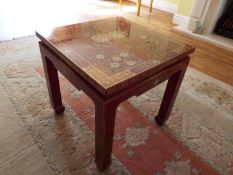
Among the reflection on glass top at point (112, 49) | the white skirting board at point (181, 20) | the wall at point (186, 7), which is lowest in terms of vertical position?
the white skirting board at point (181, 20)

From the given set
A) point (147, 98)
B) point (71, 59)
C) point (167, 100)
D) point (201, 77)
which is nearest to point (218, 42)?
point (201, 77)

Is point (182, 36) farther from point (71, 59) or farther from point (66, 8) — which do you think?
point (71, 59)

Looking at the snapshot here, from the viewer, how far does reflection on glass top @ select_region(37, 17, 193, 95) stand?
0.73 m

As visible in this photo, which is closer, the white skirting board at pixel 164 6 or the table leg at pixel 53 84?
the table leg at pixel 53 84

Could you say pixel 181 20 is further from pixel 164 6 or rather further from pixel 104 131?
pixel 104 131

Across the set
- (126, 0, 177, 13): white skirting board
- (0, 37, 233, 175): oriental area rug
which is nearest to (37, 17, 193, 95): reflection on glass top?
(0, 37, 233, 175): oriental area rug

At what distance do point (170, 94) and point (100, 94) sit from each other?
0.54 m

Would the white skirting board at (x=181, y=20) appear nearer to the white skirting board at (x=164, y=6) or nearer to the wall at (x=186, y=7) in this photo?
the wall at (x=186, y=7)

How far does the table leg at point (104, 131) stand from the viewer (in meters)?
0.72

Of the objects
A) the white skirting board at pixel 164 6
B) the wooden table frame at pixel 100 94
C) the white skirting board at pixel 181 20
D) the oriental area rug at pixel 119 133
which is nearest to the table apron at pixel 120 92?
the wooden table frame at pixel 100 94

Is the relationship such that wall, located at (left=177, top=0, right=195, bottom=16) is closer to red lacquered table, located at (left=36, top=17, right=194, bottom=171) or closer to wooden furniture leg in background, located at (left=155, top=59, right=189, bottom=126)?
red lacquered table, located at (left=36, top=17, right=194, bottom=171)

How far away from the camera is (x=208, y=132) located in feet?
4.02

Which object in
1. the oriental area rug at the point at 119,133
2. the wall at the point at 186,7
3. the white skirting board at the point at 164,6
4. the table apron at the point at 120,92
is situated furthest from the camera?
the white skirting board at the point at 164,6

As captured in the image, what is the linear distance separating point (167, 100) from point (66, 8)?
2701mm
